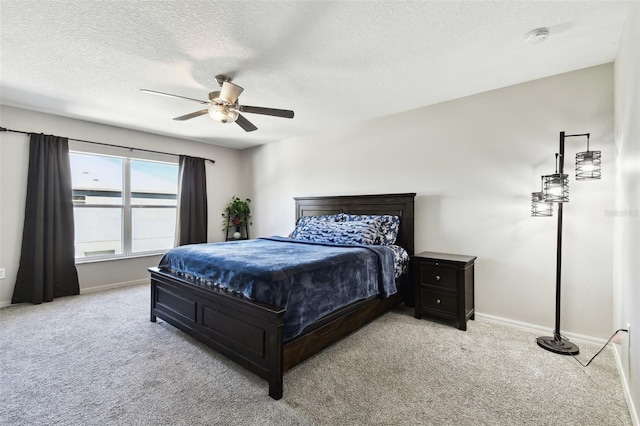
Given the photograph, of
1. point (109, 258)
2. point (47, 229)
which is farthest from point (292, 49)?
point (109, 258)

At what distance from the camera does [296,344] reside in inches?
80.7

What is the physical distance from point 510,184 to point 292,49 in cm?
255

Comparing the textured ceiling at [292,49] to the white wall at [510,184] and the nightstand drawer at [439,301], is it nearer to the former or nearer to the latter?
the white wall at [510,184]

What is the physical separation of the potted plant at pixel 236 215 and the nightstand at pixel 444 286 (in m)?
3.77

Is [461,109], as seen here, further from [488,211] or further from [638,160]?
[638,160]

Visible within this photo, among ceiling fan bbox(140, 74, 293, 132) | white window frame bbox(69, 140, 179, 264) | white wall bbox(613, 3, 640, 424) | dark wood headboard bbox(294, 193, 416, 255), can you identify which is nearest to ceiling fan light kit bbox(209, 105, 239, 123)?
ceiling fan bbox(140, 74, 293, 132)

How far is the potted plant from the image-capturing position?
5789 millimetres

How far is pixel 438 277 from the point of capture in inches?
118

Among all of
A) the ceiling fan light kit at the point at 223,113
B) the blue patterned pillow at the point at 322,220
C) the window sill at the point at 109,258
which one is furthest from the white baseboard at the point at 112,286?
the ceiling fan light kit at the point at 223,113

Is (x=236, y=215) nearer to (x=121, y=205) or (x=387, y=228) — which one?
(x=121, y=205)

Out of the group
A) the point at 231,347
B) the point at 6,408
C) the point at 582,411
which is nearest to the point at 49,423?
the point at 6,408

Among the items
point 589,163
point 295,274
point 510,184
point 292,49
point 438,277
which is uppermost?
point 292,49

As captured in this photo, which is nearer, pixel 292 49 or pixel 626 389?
pixel 626 389

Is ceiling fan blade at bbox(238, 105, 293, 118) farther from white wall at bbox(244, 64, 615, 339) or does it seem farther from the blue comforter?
white wall at bbox(244, 64, 615, 339)
